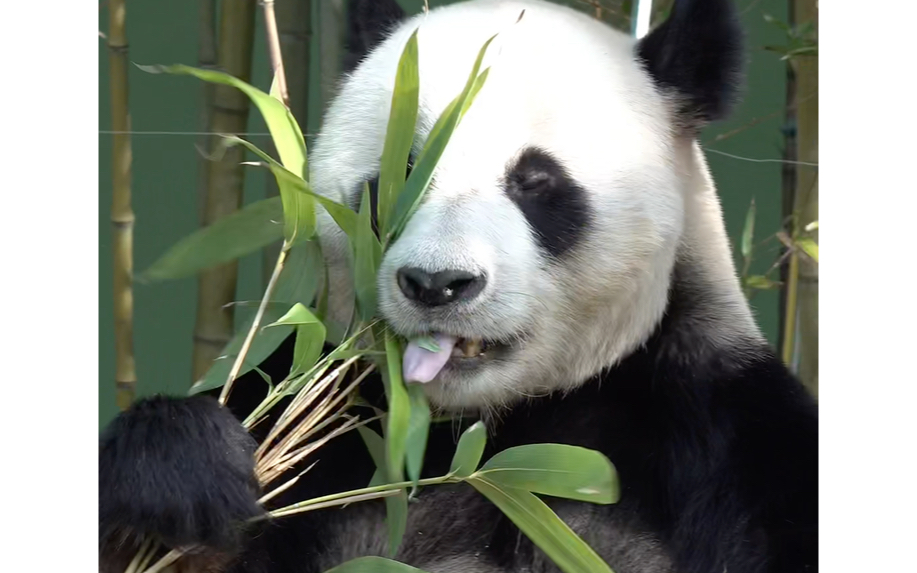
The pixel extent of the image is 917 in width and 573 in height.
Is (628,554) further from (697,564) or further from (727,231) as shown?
(727,231)

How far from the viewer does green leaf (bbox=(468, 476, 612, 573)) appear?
159cm

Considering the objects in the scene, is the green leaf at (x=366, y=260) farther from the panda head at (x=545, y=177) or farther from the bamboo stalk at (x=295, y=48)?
the bamboo stalk at (x=295, y=48)

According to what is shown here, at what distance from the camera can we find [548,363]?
1.75 meters

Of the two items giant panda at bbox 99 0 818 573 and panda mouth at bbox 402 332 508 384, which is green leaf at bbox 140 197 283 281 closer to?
giant panda at bbox 99 0 818 573

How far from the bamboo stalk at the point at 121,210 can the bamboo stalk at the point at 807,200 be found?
3.32 ft

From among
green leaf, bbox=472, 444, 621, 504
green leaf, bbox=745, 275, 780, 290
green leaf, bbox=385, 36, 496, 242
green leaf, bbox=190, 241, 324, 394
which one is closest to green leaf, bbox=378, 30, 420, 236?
green leaf, bbox=385, 36, 496, 242

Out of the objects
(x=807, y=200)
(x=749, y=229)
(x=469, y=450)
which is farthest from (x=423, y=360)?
(x=807, y=200)

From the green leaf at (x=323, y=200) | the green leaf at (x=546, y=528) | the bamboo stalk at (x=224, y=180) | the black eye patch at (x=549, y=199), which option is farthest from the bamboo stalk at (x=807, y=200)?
the bamboo stalk at (x=224, y=180)

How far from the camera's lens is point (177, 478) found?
1.52 m

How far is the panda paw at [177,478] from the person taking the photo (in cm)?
152
